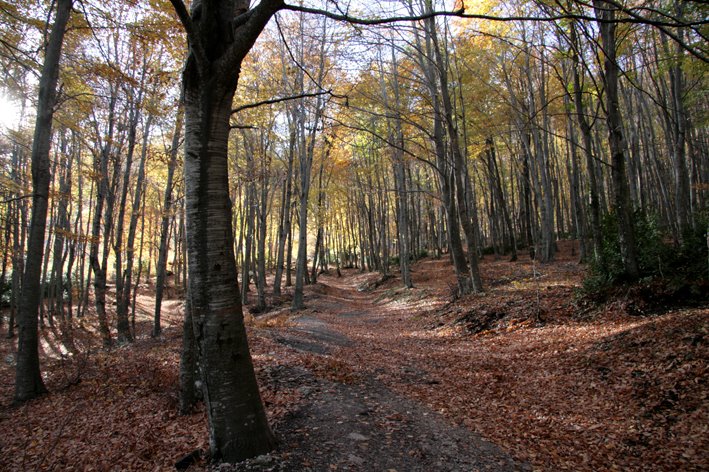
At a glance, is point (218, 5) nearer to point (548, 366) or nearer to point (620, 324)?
point (548, 366)

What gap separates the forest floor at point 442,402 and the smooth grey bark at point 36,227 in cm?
50

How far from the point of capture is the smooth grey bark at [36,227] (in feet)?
21.6

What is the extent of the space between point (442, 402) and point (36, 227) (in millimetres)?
7304

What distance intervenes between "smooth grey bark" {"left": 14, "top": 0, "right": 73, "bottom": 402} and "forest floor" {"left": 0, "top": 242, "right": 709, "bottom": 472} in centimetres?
50

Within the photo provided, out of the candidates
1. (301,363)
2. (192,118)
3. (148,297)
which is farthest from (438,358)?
(148,297)

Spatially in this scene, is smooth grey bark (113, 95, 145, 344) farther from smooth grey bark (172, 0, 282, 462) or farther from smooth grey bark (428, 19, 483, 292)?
smooth grey bark (172, 0, 282, 462)

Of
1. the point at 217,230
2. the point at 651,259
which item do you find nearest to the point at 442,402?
the point at 217,230

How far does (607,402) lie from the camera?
4.71 meters

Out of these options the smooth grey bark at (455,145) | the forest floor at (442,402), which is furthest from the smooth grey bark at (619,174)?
the smooth grey bark at (455,145)

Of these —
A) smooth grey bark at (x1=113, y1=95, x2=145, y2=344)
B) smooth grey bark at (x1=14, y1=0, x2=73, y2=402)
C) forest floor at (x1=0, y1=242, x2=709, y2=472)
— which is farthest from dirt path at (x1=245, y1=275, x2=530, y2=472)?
smooth grey bark at (x1=113, y1=95, x2=145, y2=344)

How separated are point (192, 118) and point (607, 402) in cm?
561

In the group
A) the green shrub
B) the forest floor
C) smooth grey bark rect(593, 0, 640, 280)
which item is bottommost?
the forest floor

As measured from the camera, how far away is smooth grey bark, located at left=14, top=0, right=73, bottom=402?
6582 millimetres

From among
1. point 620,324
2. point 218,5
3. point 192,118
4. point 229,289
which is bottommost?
point 620,324
